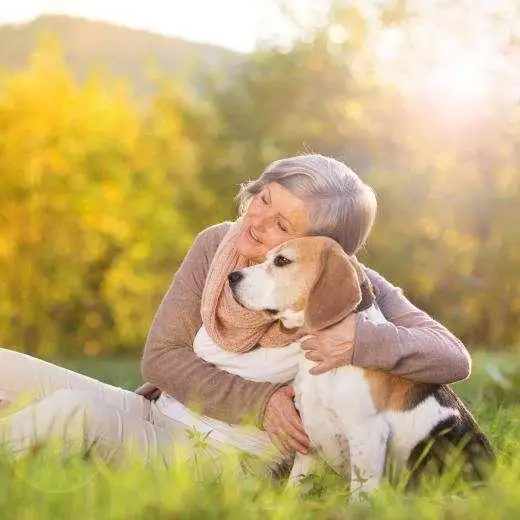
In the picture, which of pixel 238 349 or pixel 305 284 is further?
pixel 238 349

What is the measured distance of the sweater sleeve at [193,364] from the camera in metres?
4.45

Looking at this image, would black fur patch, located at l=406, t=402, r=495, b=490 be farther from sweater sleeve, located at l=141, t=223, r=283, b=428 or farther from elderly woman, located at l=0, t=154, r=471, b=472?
sweater sleeve, located at l=141, t=223, r=283, b=428

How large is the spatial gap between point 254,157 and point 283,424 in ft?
61.2

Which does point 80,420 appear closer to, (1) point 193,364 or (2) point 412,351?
(1) point 193,364

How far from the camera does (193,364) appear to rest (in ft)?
15.1

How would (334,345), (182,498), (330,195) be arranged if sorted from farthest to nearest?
(330,195), (334,345), (182,498)

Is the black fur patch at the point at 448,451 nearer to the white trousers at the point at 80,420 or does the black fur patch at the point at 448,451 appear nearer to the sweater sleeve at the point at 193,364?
the sweater sleeve at the point at 193,364

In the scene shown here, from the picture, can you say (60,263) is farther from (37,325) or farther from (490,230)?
(490,230)

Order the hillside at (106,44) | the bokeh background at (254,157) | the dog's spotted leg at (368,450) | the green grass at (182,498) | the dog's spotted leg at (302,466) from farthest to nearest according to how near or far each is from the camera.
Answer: the hillside at (106,44) → the bokeh background at (254,157) → the dog's spotted leg at (302,466) → the dog's spotted leg at (368,450) → the green grass at (182,498)

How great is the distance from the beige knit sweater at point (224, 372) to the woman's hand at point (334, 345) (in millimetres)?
33

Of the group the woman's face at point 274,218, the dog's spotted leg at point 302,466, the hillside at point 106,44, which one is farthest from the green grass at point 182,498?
the hillside at point 106,44

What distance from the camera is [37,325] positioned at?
869 inches

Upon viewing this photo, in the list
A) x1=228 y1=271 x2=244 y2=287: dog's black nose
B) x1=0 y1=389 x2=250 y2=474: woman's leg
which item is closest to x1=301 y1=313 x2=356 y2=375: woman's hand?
x1=228 y1=271 x2=244 y2=287: dog's black nose

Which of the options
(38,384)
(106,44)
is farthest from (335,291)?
(106,44)
